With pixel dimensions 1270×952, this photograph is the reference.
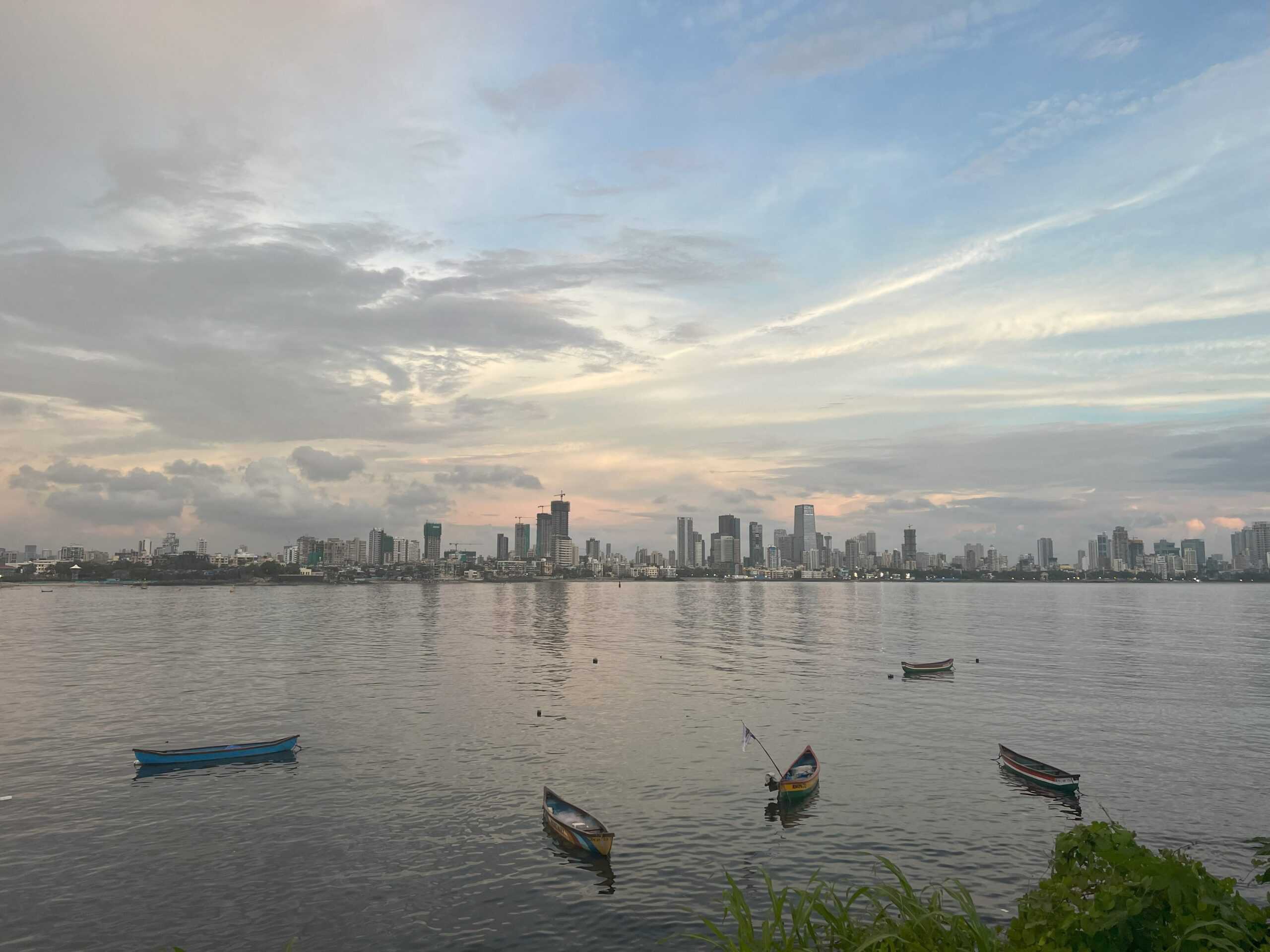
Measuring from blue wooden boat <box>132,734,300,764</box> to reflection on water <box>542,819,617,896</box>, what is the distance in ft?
90.0

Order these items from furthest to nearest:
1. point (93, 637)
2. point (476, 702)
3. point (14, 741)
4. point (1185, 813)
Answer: point (93, 637) < point (476, 702) < point (14, 741) < point (1185, 813)

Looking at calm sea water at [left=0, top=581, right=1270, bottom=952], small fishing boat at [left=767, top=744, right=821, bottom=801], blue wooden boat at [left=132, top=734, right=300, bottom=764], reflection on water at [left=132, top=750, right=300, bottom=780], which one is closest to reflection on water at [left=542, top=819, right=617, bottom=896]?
calm sea water at [left=0, top=581, right=1270, bottom=952]

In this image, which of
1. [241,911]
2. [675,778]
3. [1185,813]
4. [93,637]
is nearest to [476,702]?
[675,778]

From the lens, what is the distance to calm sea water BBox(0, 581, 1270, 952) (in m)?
34.0

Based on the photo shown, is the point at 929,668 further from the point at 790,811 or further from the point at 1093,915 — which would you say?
the point at 1093,915

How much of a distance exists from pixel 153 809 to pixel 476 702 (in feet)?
116

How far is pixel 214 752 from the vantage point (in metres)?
57.1

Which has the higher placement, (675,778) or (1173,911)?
(1173,911)

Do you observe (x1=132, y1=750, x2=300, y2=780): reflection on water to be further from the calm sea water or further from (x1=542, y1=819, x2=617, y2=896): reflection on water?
(x1=542, y1=819, x2=617, y2=896): reflection on water

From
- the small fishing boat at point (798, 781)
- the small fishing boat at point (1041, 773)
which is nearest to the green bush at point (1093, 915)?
the small fishing boat at point (798, 781)

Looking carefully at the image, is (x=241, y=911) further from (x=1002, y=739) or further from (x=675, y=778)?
(x=1002, y=739)

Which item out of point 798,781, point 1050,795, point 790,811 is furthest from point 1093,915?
point 1050,795

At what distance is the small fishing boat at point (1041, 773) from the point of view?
163 ft

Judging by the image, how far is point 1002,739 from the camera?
212 feet
